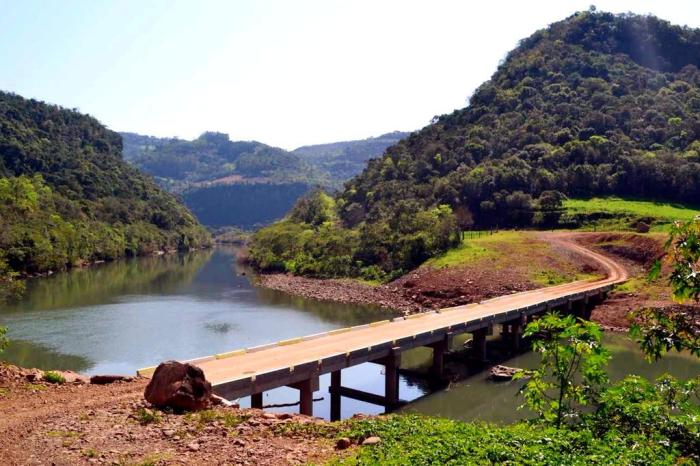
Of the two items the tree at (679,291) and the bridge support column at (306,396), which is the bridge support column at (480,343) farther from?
the tree at (679,291)

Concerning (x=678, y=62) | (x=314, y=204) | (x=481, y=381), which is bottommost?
(x=481, y=381)

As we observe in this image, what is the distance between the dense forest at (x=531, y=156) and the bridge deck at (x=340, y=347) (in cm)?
2951

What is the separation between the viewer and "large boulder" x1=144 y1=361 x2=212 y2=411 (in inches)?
635

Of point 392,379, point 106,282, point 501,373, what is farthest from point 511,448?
point 106,282

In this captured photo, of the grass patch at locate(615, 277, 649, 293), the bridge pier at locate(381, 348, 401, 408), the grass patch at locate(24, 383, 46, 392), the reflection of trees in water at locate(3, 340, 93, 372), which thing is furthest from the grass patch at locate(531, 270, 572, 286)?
Result: the grass patch at locate(24, 383, 46, 392)

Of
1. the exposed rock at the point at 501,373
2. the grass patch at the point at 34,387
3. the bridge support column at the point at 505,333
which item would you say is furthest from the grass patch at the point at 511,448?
the bridge support column at the point at 505,333

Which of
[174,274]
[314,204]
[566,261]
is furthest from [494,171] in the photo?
[174,274]

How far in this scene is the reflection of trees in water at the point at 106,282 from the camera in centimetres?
5978

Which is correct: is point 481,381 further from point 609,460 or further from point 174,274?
point 174,274

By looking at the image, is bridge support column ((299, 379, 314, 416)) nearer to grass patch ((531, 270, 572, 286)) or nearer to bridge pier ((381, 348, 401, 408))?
bridge pier ((381, 348, 401, 408))

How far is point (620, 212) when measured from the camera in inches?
3039

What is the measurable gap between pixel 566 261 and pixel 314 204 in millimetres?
61874

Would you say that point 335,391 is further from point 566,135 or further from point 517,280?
point 566,135

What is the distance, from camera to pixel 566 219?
257 ft
